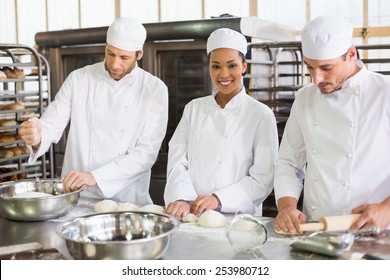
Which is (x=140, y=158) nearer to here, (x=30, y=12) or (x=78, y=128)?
(x=78, y=128)

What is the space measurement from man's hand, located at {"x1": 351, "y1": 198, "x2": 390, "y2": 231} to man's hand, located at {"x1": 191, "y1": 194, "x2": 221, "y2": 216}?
0.58m

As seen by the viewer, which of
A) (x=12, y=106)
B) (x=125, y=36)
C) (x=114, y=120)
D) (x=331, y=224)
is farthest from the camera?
(x=12, y=106)

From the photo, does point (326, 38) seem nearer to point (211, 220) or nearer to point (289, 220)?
point (289, 220)

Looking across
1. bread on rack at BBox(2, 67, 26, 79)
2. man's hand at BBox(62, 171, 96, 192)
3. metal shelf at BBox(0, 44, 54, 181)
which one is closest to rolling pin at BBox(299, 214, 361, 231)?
man's hand at BBox(62, 171, 96, 192)

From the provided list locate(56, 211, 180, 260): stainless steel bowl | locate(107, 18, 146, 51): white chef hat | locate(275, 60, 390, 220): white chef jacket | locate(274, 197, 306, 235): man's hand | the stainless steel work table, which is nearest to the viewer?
locate(56, 211, 180, 260): stainless steel bowl

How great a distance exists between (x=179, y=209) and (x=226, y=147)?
0.38 metres

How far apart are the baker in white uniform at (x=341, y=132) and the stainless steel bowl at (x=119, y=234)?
16.6 inches

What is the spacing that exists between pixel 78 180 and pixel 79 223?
58 cm

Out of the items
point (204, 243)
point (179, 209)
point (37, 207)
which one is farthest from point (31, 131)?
point (204, 243)

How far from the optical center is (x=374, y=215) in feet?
5.51

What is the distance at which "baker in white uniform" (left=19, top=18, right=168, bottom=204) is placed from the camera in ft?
8.28

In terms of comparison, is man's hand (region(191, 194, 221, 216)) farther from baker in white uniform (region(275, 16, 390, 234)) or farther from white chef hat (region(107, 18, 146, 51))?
white chef hat (region(107, 18, 146, 51))
